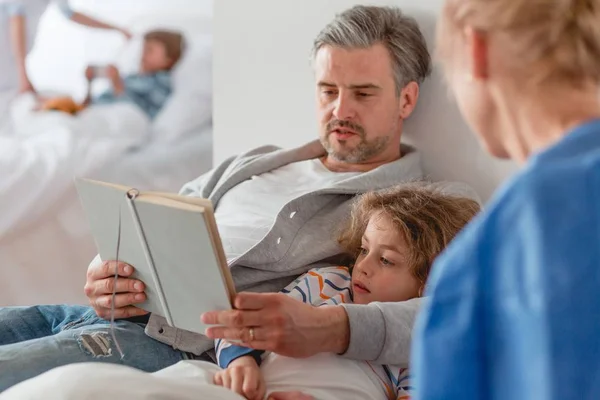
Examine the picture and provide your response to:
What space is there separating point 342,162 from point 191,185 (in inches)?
15.3

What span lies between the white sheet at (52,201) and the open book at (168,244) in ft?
5.74

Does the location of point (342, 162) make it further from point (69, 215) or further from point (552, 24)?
point (69, 215)

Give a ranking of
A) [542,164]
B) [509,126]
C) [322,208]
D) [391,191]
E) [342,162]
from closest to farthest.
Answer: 1. [542,164]
2. [509,126]
3. [391,191]
4. [322,208]
5. [342,162]

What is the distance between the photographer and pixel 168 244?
1311 millimetres

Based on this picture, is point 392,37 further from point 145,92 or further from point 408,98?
point 145,92

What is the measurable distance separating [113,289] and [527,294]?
3.09ft

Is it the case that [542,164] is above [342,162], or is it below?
above

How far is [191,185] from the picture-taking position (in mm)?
2092

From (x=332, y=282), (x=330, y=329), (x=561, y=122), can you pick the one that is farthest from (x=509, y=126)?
(x=332, y=282)

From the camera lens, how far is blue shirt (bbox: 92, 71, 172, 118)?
12.3ft

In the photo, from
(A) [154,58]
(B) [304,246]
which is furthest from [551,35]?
(A) [154,58]

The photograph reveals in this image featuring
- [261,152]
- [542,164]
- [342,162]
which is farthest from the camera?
[261,152]

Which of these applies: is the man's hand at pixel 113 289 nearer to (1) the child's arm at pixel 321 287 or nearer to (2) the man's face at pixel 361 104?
(1) the child's arm at pixel 321 287

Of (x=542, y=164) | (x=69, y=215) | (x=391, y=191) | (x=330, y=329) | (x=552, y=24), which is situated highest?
(x=552, y=24)
